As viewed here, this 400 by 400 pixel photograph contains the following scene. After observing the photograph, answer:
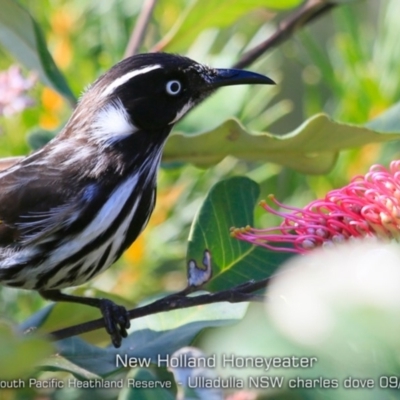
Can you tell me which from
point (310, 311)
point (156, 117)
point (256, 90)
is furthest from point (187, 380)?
point (256, 90)

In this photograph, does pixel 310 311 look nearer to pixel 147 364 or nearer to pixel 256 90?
pixel 147 364

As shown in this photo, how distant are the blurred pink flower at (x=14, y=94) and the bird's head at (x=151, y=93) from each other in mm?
140

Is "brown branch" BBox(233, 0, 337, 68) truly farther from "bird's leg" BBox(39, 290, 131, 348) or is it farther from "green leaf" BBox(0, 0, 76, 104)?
"bird's leg" BBox(39, 290, 131, 348)

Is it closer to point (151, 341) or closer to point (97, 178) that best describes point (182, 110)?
point (97, 178)

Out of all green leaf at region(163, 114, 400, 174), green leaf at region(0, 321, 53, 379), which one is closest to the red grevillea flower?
green leaf at region(163, 114, 400, 174)

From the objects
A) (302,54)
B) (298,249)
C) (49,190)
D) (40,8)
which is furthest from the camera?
(302,54)

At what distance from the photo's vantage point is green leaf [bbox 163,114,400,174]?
1.74 metres

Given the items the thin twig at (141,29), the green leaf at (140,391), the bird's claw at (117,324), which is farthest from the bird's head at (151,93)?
the green leaf at (140,391)

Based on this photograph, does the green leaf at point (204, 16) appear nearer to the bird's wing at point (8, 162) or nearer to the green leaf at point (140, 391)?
the bird's wing at point (8, 162)

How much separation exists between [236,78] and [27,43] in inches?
19.9

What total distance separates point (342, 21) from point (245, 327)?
1.94 metres

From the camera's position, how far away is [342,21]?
257cm

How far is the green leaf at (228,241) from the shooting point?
5.34 feet

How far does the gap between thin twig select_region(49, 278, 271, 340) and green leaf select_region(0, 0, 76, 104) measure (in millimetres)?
695
